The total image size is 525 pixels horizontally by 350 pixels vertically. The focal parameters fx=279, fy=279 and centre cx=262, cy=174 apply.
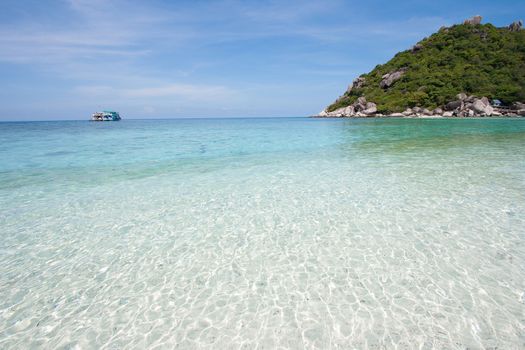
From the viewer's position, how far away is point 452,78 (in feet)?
263

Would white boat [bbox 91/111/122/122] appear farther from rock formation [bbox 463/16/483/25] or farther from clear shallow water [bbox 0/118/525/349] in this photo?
rock formation [bbox 463/16/483/25]

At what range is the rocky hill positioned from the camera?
69.1 metres

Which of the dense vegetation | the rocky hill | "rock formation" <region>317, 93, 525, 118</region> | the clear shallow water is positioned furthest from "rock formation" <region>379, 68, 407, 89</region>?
the clear shallow water

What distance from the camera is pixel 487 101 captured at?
6688 cm

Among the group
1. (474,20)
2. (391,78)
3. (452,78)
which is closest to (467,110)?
(452,78)

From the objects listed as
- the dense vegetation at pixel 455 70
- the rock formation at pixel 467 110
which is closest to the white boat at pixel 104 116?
the dense vegetation at pixel 455 70

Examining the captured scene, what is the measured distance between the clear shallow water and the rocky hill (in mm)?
77854

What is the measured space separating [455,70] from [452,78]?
601cm

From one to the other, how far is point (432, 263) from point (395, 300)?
1269 mm

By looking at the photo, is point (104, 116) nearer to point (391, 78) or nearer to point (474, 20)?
point (391, 78)

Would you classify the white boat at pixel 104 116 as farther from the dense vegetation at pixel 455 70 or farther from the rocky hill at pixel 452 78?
the dense vegetation at pixel 455 70

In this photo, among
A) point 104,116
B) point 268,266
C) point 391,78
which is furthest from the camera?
point 104,116

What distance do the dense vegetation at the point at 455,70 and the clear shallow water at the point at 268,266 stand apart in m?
81.9

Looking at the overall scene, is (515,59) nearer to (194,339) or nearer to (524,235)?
(524,235)
